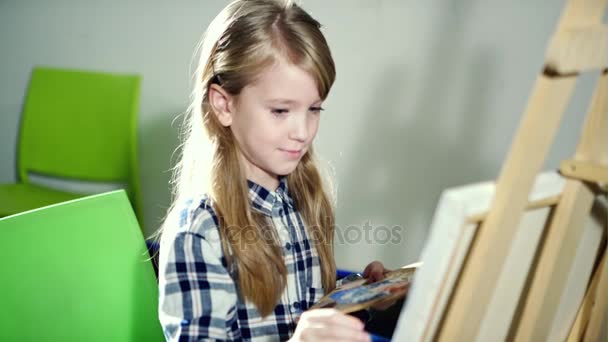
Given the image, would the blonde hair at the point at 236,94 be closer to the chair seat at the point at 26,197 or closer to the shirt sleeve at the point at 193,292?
the shirt sleeve at the point at 193,292

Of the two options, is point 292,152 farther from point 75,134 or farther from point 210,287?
point 75,134

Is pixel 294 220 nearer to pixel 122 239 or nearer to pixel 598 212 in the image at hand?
pixel 122 239

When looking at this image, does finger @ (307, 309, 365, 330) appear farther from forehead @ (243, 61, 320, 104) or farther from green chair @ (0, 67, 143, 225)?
green chair @ (0, 67, 143, 225)

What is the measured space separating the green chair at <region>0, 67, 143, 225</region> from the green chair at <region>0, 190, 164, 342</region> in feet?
3.12

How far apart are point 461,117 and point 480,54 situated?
15 centimetres

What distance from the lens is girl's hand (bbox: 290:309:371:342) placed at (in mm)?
616

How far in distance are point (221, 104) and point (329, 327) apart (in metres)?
0.42

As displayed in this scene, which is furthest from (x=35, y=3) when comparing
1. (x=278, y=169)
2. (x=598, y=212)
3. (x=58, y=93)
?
(x=598, y=212)

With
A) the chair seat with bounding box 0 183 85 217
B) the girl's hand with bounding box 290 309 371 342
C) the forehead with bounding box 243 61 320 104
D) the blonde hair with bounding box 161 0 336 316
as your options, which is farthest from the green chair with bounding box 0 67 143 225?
the girl's hand with bounding box 290 309 371 342

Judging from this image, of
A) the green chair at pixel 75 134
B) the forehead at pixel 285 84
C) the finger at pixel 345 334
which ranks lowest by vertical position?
the green chair at pixel 75 134

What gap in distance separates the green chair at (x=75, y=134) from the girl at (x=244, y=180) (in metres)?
0.97

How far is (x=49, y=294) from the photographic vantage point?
2.70 ft

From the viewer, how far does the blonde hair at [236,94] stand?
2.81ft

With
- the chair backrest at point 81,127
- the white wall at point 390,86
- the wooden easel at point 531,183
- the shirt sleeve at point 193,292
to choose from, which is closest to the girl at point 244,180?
the shirt sleeve at point 193,292
